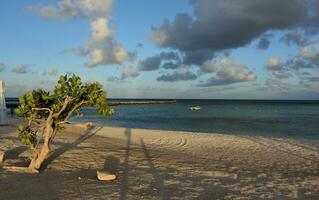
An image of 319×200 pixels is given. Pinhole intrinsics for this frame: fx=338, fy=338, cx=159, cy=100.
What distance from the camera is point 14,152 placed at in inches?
575

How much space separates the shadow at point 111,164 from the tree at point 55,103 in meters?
2.06

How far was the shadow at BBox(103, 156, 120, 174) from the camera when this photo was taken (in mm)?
11859

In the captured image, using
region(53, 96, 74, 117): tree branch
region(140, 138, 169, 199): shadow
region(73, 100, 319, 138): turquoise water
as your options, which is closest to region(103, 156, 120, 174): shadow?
region(140, 138, 169, 199): shadow

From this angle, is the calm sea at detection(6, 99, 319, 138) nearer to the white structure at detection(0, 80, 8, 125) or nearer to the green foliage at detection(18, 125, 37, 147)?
the white structure at detection(0, 80, 8, 125)

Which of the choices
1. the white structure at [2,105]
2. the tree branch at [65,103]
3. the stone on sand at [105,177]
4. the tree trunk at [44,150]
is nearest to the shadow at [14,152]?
the tree trunk at [44,150]

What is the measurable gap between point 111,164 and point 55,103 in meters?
3.19

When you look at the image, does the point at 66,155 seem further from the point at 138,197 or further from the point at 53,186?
the point at 138,197

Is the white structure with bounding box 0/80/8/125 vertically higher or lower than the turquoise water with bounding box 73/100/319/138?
higher

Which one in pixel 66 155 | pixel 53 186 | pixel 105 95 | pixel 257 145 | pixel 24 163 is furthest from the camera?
pixel 257 145

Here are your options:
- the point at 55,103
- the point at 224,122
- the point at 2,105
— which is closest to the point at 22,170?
the point at 55,103

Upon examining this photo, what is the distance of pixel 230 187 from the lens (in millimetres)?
9945

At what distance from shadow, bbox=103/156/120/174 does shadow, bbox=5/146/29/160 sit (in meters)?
3.72

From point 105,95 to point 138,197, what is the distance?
365cm

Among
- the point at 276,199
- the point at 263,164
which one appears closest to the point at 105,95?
the point at 276,199
